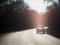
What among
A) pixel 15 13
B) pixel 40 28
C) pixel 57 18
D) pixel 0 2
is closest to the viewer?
pixel 40 28

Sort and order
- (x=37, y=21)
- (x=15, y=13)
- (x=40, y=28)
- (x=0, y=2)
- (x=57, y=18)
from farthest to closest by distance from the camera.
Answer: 1. (x=37, y=21)
2. (x=15, y=13)
3. (x=0, y=2)
4. (x=57, y=18)
5. (x=40, y=28)

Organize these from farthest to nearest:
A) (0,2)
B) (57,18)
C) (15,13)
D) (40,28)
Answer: (15,13)
(0,2)
(57,18)
(40,28)

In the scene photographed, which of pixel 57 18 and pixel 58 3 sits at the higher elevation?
pixel 58 3

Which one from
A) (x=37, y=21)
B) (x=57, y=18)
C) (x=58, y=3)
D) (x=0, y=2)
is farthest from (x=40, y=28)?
(x=37, y=21)

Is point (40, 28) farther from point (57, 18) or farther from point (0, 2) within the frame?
point (0, 2)

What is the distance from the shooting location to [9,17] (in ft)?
210

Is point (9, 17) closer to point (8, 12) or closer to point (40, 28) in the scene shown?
point (8, 12)

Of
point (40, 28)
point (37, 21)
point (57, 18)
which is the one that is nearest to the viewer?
point (40, 28)

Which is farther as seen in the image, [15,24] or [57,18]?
[15,24]

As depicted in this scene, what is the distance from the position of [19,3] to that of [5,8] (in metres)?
6.26

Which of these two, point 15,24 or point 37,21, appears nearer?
point 15,24

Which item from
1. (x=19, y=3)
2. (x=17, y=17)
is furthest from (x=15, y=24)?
(x=19, y=3)

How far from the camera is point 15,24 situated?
66812 mm

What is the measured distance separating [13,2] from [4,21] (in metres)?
6.31
